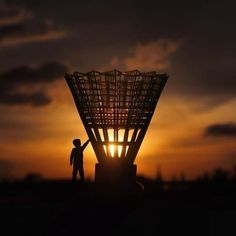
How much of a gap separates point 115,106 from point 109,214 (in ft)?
18.6

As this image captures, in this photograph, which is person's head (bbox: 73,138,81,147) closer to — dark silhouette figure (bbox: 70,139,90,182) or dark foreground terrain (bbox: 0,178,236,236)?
dark silhouette figure (bbox: 70,139,90,182)

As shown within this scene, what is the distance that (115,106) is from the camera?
34719 millimetres

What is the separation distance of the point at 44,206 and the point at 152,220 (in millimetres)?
4794

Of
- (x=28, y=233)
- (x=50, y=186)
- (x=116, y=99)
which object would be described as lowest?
(x=28, y=233)

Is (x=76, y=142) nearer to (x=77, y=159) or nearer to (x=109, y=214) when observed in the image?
(x=77, y=159)

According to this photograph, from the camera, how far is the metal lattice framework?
1361 inches

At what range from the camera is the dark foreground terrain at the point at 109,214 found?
30641mm

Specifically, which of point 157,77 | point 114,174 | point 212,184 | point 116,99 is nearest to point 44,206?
point 114,174

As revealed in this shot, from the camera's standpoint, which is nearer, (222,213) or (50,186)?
(222,213)

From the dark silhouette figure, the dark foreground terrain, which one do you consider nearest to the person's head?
the dark silhouette figure

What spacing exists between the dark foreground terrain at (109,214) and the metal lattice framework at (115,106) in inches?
90.3

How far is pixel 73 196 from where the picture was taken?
31.2 metres

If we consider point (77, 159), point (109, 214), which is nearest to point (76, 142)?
point (77, 159)

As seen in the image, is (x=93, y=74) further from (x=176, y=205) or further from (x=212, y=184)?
(x=212, y=184)
